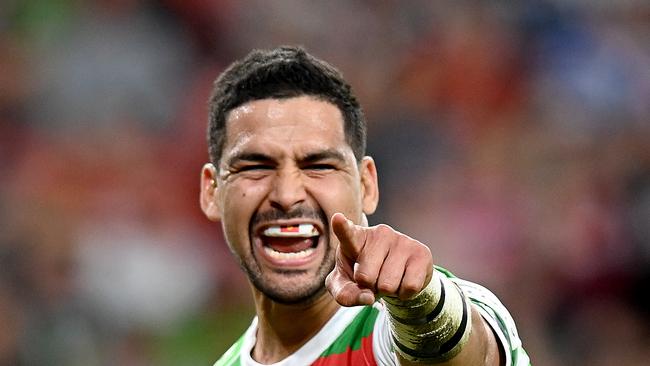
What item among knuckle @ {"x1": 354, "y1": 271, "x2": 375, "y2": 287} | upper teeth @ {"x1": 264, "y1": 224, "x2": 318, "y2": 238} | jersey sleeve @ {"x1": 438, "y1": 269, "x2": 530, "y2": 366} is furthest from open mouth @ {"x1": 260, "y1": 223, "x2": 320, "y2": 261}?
knuckle @ {"x1": 354, "y1": 271, "x2": 375, "y2": 287}

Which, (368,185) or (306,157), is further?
(368,185)

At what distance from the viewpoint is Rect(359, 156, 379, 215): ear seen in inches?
138

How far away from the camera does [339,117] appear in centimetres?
333

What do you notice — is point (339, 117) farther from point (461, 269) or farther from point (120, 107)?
point (120, 107)

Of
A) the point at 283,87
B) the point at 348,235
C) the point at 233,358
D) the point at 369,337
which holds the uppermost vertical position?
the point at 283,87

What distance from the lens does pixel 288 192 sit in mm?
3145

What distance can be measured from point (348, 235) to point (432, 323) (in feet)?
1.44

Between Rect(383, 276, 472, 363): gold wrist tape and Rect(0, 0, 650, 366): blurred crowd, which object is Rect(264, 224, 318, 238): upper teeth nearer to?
Rect(383, 276, 472, 363): gold wrist tape

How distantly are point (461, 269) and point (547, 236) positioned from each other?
Answer: 0.58m

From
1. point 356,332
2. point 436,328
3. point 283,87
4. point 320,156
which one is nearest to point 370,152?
point 283,87

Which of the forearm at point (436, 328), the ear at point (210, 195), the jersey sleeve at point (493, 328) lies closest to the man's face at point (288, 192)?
the ear at point (210, 195)

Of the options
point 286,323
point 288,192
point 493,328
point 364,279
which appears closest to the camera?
point 364,279

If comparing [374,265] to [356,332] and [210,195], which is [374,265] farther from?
[210,195]

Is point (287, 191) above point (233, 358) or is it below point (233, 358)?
above
